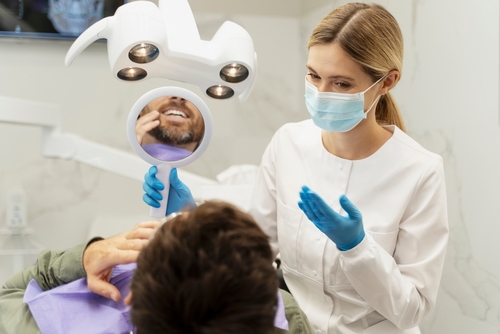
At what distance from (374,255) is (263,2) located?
7.12ft

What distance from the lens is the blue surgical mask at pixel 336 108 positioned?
1410 millimetres

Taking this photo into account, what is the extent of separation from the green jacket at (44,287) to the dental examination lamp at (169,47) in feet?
1.42

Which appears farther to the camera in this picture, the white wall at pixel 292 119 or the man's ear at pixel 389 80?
the white wall at pixel 292 119

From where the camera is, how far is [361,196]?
146 cm

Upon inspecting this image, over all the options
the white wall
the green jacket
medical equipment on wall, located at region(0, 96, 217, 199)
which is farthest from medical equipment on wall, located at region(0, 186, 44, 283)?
the green jacket

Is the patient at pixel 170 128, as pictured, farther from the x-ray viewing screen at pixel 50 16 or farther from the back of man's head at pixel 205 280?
the x-ray viewing screen at pixel 50 16

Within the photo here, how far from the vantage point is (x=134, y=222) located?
2.85m

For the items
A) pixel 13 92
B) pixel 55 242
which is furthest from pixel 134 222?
pixel 13 92

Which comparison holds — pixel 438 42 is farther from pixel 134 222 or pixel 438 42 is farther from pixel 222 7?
pixel 134 222

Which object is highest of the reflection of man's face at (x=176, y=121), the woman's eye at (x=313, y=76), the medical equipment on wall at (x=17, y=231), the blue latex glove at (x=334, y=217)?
the woman's eye at (x=313, y=76)

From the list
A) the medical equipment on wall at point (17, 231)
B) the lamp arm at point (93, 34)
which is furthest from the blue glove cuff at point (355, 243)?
the medical equipment on wall at point (17, 231)

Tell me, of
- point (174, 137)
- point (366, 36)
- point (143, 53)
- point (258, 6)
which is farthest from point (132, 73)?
point (258, 6)

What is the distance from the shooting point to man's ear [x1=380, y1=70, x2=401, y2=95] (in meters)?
1.45

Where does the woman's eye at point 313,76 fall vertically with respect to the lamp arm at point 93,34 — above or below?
below
